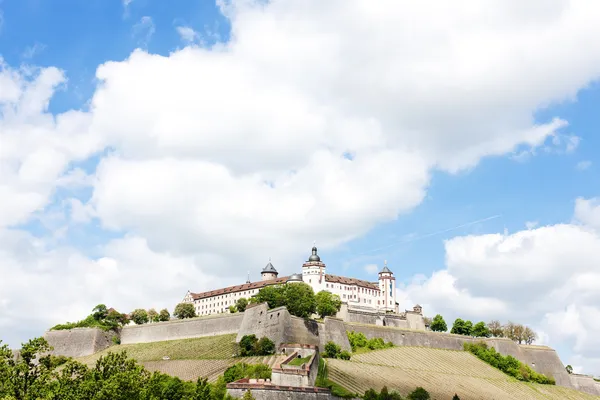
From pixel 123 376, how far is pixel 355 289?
98.0 meters

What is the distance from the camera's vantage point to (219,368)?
234 feet

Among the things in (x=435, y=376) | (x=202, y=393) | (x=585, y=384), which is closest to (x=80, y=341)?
(x=435, y=376)

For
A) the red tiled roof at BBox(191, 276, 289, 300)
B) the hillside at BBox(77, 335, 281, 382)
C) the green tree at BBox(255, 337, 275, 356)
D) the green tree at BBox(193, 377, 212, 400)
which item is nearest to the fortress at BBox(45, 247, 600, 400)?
the hillside at BBox(77, 335, 281, 382)

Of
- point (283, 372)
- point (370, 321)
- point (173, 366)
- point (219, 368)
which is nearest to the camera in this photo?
point (283, 372)

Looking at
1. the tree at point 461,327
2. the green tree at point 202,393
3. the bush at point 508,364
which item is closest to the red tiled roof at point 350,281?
the tree at point 461,327

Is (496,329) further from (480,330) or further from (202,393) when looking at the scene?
(202,393)

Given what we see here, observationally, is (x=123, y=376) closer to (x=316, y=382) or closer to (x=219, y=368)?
(x=316, y=382)

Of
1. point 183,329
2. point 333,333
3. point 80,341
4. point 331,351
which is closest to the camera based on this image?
point 331,351

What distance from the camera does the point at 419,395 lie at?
6562 cm

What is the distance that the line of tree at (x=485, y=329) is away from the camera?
104938 millimetres

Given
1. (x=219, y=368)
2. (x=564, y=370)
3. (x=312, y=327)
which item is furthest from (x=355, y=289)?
(x=219, y=368)

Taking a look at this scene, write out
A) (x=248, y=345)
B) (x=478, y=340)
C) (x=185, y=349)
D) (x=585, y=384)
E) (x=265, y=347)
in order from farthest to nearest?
(x=585, y=384) → (x=478, y=340) → (x=185, y=349) → (x=248, y=345) → (x=265, y=347)

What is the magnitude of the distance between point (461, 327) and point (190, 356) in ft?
153

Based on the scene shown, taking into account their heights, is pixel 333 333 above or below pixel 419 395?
above
